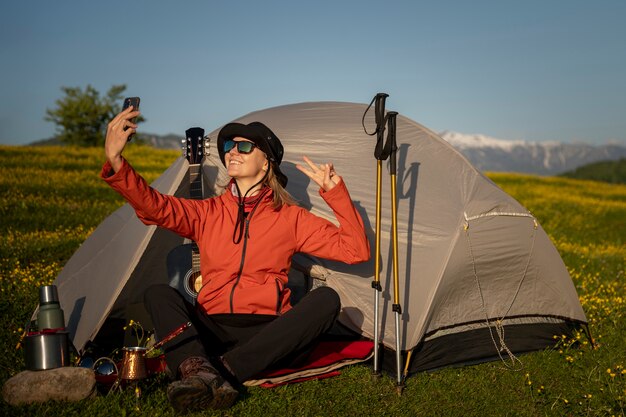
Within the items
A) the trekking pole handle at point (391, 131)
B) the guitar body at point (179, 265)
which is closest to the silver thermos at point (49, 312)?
the guitar body at point (179, 265)

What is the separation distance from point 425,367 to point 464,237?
1.23m

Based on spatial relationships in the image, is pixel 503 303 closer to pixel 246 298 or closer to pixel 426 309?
pixel 426 309

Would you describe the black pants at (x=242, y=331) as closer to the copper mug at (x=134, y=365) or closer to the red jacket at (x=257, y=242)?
the red jacket at (x=257, y=242)

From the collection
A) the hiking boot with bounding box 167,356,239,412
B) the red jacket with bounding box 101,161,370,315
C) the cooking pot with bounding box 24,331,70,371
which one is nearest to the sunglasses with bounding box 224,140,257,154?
the red jacket with bounding box 101,161,370,315

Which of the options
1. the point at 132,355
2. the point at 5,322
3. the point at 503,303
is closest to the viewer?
the point at 132,355

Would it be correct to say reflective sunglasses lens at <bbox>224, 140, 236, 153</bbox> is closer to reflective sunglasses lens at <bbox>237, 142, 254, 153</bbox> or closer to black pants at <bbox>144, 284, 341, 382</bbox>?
reflective sunglasses lens at <bbox>237, 142, 254, 153</bbox>

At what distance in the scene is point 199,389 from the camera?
4.74 m

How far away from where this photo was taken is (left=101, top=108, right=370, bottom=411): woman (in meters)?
5.38

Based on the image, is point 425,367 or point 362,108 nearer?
point 425,367

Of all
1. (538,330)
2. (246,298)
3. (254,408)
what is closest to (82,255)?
(246,298)

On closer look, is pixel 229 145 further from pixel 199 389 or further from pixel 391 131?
pixel 199 389

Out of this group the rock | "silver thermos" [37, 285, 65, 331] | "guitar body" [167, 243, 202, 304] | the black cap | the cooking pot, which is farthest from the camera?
"guitar body" [167, 243, 202, 304]

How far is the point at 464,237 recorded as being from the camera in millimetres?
6547

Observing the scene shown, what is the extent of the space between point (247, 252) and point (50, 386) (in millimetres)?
1788
